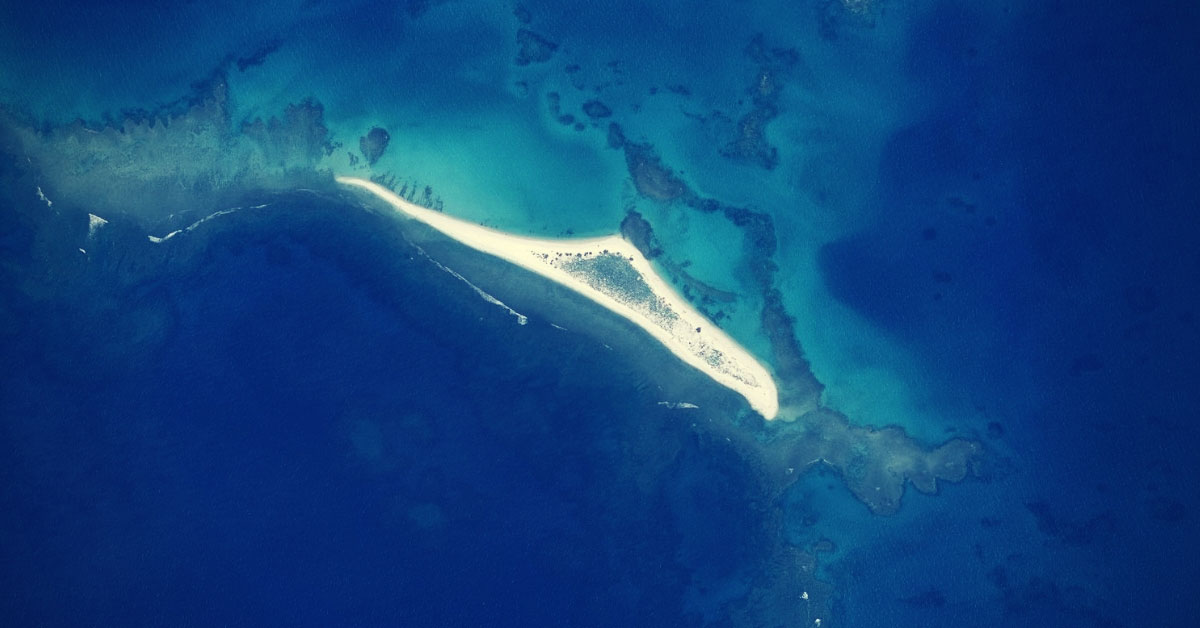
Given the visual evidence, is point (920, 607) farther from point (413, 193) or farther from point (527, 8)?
point (527, 8)

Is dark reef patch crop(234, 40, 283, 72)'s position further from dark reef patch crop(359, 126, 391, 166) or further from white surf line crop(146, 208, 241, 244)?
white surf line crop(146, 208, 241, 244)

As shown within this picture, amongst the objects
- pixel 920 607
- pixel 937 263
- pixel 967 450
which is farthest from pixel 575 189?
pixel 920 607

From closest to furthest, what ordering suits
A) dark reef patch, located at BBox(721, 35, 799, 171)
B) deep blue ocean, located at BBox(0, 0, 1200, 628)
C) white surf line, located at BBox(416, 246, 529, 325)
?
1. deep blue ocean, located at BBox(0, 0, 1200, 628)
2. dark reef patch, located at BBox(721, 35, 799, 171)
3. white surf line, located at BBox(416, 246, 529, 325)

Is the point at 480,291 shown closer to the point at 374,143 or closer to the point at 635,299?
the point at 635,299

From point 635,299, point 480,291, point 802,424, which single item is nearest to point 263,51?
point 480,291

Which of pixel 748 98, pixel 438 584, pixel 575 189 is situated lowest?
pixel 438 584

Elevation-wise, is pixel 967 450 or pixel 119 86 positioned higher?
pixel 119 86

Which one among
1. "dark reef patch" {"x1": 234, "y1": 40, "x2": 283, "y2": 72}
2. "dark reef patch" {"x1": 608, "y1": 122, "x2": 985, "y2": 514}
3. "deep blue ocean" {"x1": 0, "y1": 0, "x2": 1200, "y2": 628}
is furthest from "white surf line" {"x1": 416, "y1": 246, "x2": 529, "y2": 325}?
"dark reef patch" {"x1": 234, "y1": 40, "x2": 283, "y2": 72}

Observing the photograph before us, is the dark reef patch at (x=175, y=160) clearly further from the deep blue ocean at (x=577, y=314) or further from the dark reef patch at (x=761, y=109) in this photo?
the dark reef patch at (x=761, y=109)
